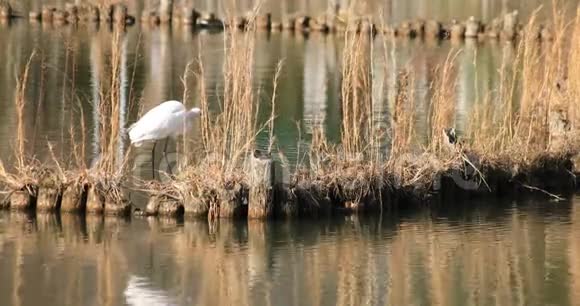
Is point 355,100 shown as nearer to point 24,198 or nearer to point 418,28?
point 24,198

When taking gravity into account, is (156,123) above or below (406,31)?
below

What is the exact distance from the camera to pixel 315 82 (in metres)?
22.8

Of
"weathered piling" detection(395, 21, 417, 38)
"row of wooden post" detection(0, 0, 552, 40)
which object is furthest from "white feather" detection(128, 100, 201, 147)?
"weathered piling" detection(395, 21, 417, 38)

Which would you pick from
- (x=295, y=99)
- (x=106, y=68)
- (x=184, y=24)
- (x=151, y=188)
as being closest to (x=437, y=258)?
(x=151, y=188)

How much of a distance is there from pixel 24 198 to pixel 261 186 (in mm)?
2088

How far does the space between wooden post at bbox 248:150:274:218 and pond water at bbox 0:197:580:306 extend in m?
0.13

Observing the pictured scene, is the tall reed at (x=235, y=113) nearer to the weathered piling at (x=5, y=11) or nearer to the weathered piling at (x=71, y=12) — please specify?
the weathered piling at (x=71, y=12)

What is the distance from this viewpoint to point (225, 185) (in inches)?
446

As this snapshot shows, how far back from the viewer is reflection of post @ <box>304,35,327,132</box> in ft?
59.1

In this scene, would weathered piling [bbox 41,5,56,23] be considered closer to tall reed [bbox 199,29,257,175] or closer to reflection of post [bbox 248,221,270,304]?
tall reed [bbox 199,29,257,175]

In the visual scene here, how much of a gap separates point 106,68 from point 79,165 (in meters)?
2.83

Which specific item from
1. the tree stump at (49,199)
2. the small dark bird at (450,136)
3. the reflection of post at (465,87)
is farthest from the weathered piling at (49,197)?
the reflection of post at (465,87)

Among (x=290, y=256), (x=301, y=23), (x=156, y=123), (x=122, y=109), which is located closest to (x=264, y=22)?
(x=301, y=23)

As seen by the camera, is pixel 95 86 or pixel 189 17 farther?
pixel 189 17
